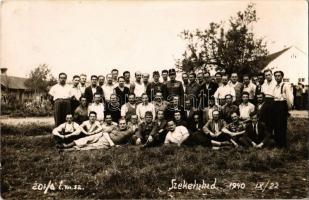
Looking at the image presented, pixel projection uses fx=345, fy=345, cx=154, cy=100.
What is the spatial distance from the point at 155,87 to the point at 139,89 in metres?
0.36

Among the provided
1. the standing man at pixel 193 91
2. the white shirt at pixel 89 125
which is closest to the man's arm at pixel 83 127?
the white shirt at pixel 89 125

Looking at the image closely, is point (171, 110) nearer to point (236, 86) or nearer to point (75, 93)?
point (236, 86)

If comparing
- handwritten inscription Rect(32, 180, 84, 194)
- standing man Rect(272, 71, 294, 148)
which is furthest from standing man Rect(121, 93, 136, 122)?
standing man Rect(272, 71, 294, 148)

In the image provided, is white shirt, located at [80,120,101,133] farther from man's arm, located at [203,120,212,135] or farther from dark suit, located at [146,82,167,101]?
man's arm, located at [203,120,212,135]

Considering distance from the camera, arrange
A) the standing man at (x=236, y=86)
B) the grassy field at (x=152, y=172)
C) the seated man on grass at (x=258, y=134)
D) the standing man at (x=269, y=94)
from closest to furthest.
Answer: the grassy field at (x=152, y=172) → the seated man on grass at (x=258, y=134) → the standing man at (x=269, y=94) → the standing man at (x=236, y=86)

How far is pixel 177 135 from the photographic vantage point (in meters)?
6.68

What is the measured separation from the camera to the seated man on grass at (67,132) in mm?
6594

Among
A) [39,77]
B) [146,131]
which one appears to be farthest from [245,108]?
[39,77]

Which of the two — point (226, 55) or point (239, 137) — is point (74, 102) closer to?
point (239, 137)

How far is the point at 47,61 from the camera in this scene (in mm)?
7539

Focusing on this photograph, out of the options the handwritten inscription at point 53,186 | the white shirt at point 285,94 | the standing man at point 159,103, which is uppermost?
the white shirt at point 285,94

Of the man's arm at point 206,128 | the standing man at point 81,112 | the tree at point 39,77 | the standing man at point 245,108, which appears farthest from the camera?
the tree at point 39,77

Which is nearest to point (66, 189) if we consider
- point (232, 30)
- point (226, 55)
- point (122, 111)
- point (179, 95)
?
point (122, 111)

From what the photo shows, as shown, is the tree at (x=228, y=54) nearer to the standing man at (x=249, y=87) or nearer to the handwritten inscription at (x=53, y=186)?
the standing man at (x=249, y=87)
